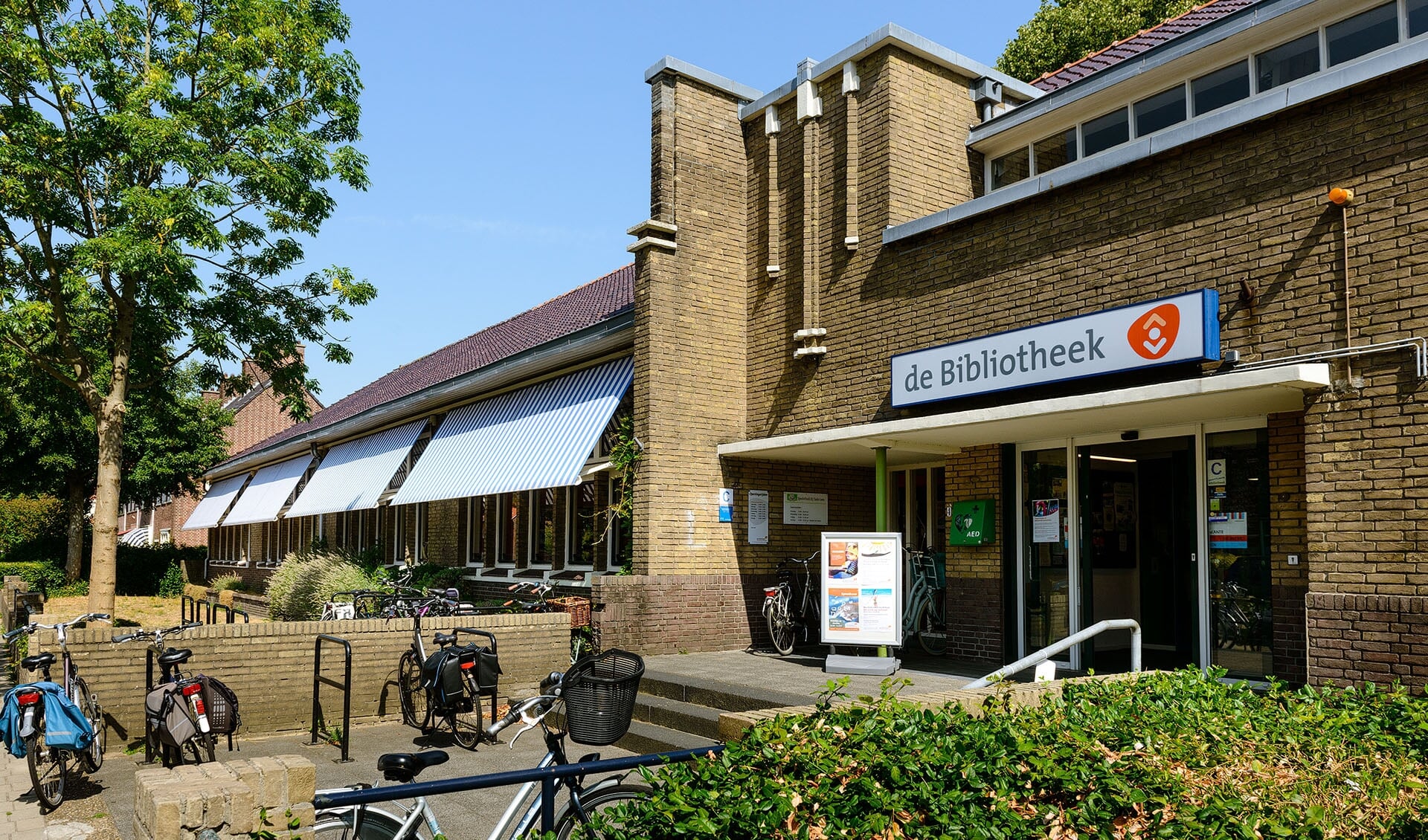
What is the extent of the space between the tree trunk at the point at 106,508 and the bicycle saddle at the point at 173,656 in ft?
24.3

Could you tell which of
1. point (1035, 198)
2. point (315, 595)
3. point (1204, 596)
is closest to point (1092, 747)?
point (1204, 596)

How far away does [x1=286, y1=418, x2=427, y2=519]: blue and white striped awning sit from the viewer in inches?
744

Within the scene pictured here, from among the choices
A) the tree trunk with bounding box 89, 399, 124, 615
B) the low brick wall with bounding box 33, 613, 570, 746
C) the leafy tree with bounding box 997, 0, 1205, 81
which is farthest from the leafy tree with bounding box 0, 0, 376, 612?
the leafy tree with bounding box 997, 0, 1205, 81

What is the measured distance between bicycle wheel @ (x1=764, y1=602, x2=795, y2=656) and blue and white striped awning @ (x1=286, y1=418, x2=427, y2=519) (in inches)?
332

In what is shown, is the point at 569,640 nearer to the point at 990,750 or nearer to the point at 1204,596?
the point at 1204,596

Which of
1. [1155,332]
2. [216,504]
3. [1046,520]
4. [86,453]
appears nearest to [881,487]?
[1046,520]

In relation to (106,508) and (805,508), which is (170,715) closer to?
(805,508)

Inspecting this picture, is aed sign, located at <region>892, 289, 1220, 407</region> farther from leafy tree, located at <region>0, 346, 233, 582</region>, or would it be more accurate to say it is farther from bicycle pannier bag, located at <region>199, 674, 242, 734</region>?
leafy tree, located at <region>0, 346, 233, 582</region>

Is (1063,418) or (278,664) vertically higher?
(1063,418)

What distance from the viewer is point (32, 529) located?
35.6 meters

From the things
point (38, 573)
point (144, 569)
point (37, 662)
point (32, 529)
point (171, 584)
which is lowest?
point (171, 584)

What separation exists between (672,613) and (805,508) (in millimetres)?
2388

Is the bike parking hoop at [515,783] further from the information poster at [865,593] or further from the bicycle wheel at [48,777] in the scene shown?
the information poster at [865,593]

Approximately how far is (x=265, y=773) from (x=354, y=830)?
85cm
